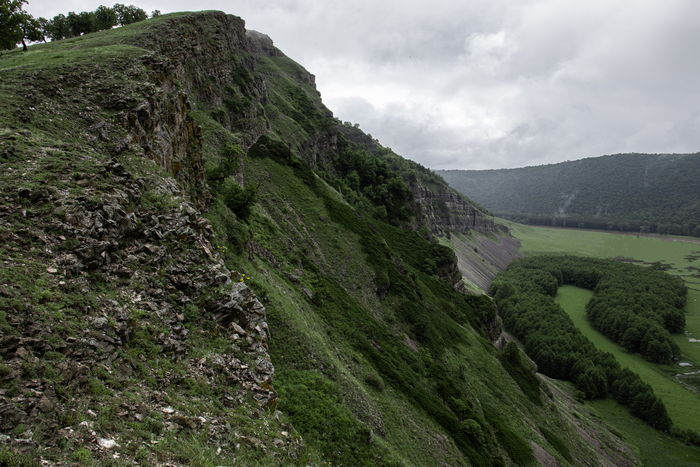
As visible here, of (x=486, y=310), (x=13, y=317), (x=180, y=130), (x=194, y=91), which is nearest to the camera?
(x=13, y=317)

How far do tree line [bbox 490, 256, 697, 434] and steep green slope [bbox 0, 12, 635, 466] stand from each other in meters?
59.0

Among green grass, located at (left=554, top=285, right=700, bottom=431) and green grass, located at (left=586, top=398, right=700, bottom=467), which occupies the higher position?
green grass, located at (left=554, top=285, right=700, bottom=431)

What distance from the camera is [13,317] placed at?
902 cm

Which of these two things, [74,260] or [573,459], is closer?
[74,260]

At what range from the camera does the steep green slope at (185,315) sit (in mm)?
9195

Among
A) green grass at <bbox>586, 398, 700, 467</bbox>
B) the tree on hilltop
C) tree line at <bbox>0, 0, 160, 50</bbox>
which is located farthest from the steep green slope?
green grass at <bbox>586, 398, 700, 467</bbox>

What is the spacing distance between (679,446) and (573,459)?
55994 mm

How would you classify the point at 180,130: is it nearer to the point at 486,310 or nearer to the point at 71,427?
the point at 71,427

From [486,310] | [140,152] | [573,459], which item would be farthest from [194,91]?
[573,459]

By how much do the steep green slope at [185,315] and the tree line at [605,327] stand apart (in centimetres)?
5902

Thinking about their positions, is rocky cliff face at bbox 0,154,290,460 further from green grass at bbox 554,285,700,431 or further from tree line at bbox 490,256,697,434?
green grass at bbox 554,285,700,431

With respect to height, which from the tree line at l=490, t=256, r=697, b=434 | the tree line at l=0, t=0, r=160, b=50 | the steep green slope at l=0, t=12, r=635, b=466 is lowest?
the tree line at l=490, t=256, r=697, b=434

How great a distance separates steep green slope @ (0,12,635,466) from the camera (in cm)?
920

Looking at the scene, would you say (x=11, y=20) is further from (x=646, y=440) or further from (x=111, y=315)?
(x=646, y=440)
